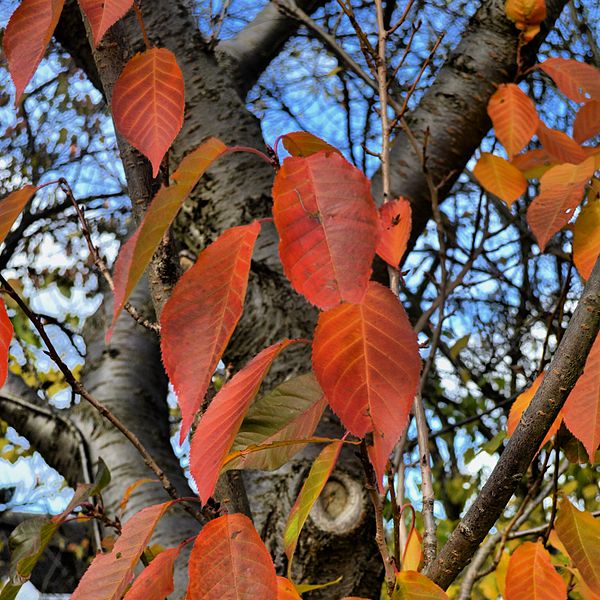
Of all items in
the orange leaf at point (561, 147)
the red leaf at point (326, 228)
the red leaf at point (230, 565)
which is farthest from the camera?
the orange leaf at point (561, 147)

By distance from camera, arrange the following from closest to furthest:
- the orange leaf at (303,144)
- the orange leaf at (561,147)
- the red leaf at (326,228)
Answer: the red leaf at (326,228) < the orange leaf at (303,144) < the orange leaf at (561,147)

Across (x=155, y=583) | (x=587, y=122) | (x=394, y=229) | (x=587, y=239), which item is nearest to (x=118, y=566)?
(x=155, y=583)

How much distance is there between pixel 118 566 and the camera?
53 centimetres

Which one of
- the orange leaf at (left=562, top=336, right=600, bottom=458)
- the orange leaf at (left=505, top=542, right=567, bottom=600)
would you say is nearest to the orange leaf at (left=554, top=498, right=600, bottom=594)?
the orange leaf at (left=505, top=542, right=567, bottom=600)

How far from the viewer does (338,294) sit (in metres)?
0.34

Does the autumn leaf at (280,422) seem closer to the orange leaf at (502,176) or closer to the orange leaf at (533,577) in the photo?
the orange leaf at (533,577)

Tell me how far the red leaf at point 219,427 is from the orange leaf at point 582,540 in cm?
36

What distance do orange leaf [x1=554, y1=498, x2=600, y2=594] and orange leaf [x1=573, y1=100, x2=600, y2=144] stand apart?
0.61 meters

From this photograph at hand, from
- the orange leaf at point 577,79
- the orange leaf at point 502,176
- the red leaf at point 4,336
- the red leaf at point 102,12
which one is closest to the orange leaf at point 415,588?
the red leaf at point 4,336

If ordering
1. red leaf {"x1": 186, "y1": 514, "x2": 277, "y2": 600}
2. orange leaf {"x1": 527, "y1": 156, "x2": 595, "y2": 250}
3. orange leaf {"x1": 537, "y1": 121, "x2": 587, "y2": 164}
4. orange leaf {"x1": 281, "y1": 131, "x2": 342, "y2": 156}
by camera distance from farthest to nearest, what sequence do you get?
1. orange leaf {"x1": 537, "y1": 121, "x2": 587, "y2": 164}
2. orange leaf {"x1": 527, "y1": 156, "x2": 595, "y2": 250}
3. orange leaf {"x1": 281, "y1": 131, "x2": 342, "y2": 156}
4. red leaf {"x1": 186, "y1": 514, "x2": 277, "y2": 600}

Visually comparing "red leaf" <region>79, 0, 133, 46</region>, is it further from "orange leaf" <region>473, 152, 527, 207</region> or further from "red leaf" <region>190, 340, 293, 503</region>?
"orange leaf" <region>473, 152, 527, 207</region>

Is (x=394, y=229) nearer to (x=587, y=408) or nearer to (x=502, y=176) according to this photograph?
(x=587, y=408)

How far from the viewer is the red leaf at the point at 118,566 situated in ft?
1.68

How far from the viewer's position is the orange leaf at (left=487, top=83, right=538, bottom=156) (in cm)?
107
